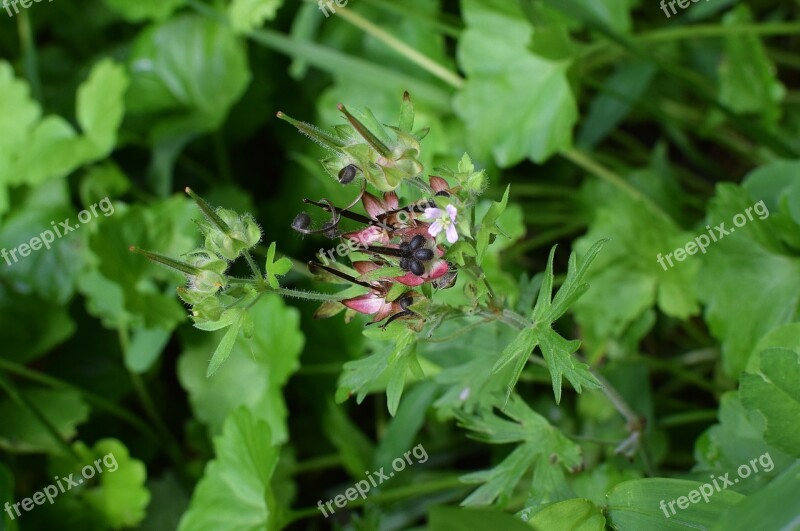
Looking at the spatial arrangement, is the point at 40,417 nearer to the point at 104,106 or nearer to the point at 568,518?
the point at 104,106

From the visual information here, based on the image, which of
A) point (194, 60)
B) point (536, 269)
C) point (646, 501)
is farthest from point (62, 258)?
point (646, 501)

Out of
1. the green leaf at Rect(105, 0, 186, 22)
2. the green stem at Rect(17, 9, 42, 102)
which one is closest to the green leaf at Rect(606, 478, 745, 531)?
the green leaf at Rect(105, 0, 186, 22)

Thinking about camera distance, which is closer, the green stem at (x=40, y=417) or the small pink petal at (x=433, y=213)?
the small pink petal at (x=433, y=213)

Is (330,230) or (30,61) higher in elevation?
(330,230)

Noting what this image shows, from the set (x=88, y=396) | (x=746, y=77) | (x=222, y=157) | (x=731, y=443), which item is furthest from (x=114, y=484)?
(x=746, y=77)

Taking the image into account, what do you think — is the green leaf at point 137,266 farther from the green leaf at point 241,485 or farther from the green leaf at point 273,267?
the green leaf at point 273,267

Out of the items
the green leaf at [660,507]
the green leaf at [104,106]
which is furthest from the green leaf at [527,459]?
the green leaf at [104,106]
